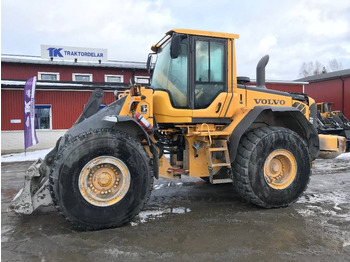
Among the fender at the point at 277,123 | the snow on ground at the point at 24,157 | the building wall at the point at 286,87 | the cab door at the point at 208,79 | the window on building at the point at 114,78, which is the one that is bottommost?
the snow on ground at the point at 24,157

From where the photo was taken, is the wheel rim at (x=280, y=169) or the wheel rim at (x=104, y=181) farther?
the wheel rim at (x=280, y=169)

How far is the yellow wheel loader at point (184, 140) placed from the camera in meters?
4.26

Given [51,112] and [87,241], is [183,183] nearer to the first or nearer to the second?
[87,241]

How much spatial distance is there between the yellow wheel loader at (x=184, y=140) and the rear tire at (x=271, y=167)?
17mm

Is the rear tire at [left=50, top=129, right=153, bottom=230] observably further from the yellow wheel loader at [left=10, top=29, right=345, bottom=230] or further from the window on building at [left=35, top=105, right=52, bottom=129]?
the window on building at [left=35, top=105, right=52, bottom=129]

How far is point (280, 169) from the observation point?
5.37 meters

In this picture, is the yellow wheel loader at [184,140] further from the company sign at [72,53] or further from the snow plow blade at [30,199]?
the company sign at [72,53]

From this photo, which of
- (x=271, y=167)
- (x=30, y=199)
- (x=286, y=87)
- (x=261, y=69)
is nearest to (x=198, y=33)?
(x=261, y=69)

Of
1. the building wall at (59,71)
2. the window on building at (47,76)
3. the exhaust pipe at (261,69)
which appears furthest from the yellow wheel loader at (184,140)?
the window on building at (47,76)

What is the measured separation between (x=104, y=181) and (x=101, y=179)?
0.05 metres

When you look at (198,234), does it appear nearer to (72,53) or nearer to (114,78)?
(114,78)

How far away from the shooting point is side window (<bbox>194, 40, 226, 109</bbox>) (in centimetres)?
514

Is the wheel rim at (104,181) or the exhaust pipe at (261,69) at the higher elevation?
the exhaust pipe at (261,69)

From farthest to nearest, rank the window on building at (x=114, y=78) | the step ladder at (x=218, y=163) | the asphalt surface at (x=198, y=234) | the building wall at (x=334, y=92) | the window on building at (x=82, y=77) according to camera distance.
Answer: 1. the building wall at (x=334, y=92)
2. the window on building at (x=114, y=78)
3. the window on building at (x=82, y=77)
4. the step ladder at (x=218, y=163)
5. the asphalt surface at (x=198, y=234)
